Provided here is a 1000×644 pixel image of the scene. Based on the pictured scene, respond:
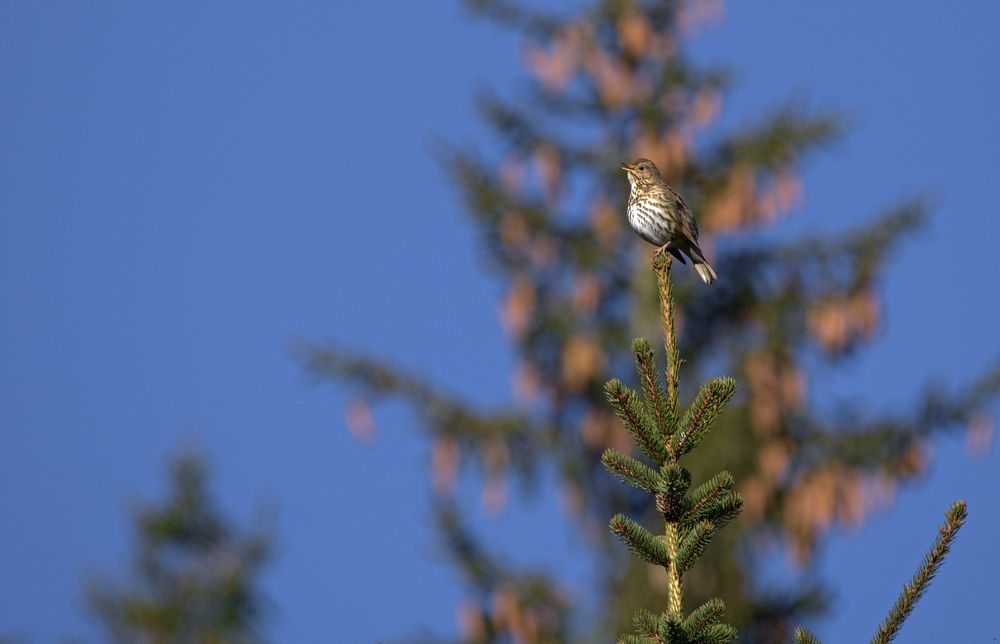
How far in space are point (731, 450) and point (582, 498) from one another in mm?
1406

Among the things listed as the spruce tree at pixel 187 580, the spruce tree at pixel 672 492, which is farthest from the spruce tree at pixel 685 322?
the spruce tree at pixel 672 492

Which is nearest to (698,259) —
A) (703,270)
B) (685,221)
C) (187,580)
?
(703,270)

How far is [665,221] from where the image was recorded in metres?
8.70

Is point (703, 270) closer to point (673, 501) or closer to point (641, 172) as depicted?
point (641, 172)

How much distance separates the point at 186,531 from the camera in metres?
12.7

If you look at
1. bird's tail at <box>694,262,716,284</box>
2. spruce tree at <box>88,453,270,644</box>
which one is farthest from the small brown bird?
spruce tree at <box>88,453,270,644</box>

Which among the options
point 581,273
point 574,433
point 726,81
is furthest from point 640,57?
point 574,433

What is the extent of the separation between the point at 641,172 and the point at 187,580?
508cm

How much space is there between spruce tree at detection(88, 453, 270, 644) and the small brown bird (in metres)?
4.59

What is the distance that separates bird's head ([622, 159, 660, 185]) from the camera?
9375mm

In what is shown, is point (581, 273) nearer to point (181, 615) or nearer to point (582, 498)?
point (582, 498)

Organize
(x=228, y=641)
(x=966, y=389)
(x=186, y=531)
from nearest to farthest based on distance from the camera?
(x=228, y=641) < (x=186, y=531) < (x=966, y=389)

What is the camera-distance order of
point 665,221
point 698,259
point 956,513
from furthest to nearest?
1. point 698,259
2. point 665,221
3. point 956,513

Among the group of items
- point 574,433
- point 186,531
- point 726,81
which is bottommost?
point 186,531
